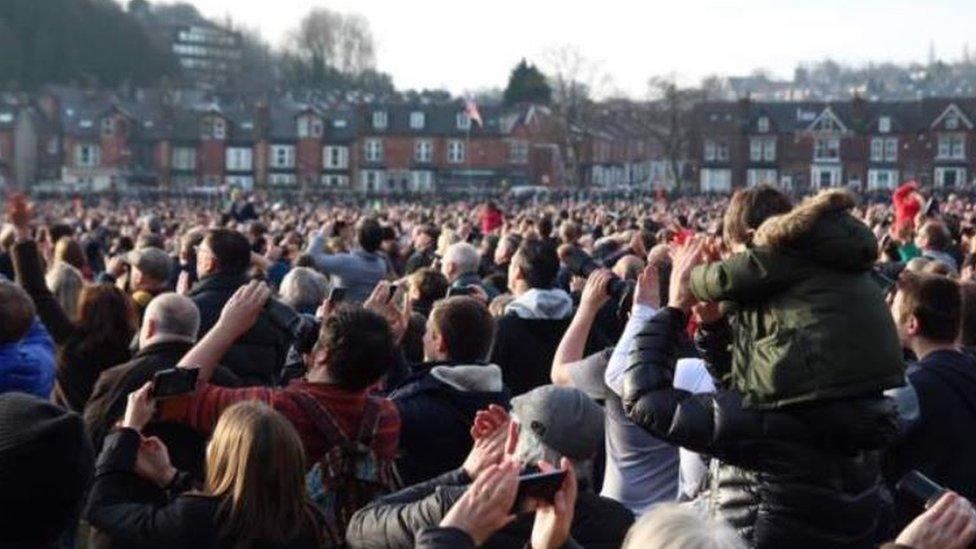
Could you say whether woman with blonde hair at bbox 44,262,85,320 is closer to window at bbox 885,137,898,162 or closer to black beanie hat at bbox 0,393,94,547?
black beanie hat at bbox 0,393,94,547

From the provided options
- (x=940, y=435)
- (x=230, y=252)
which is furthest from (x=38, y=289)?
(x=940, y=435)

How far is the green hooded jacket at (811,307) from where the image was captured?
4.86m

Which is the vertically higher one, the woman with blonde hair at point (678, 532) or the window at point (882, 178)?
the woman with blonde hair at point (678, 532)

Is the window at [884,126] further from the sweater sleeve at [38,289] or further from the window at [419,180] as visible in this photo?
the sweater sleeve at [38,289]

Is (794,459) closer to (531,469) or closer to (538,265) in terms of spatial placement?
(531,469)

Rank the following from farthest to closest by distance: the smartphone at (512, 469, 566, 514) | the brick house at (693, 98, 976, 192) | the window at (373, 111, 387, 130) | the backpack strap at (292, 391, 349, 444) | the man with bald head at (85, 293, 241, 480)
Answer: the window at (373, 111, 387, 130)
the brick house at (693, 98, 976, 192)
the man with bald head at (85, 293, 241, 480)
the backpack strap at (292, 391, 349, 444)
the smartphone at (512, 469, 566, 514)

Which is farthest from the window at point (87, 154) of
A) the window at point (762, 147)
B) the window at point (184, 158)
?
the window at point (762, 147)

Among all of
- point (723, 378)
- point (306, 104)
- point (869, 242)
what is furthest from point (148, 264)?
point (306, 104)

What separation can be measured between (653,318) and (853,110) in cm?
9676

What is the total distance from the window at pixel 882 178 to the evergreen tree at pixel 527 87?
2215cm

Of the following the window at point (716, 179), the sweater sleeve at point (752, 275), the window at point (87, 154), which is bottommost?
the window at point (716, 179)

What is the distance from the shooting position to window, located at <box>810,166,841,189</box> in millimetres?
98150

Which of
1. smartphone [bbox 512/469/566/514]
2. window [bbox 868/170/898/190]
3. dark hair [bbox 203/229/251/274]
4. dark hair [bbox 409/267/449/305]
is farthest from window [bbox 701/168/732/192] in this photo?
smartphone [bbox 512/469/566/514]

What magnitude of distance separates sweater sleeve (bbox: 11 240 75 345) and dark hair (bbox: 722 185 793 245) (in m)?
3.99
